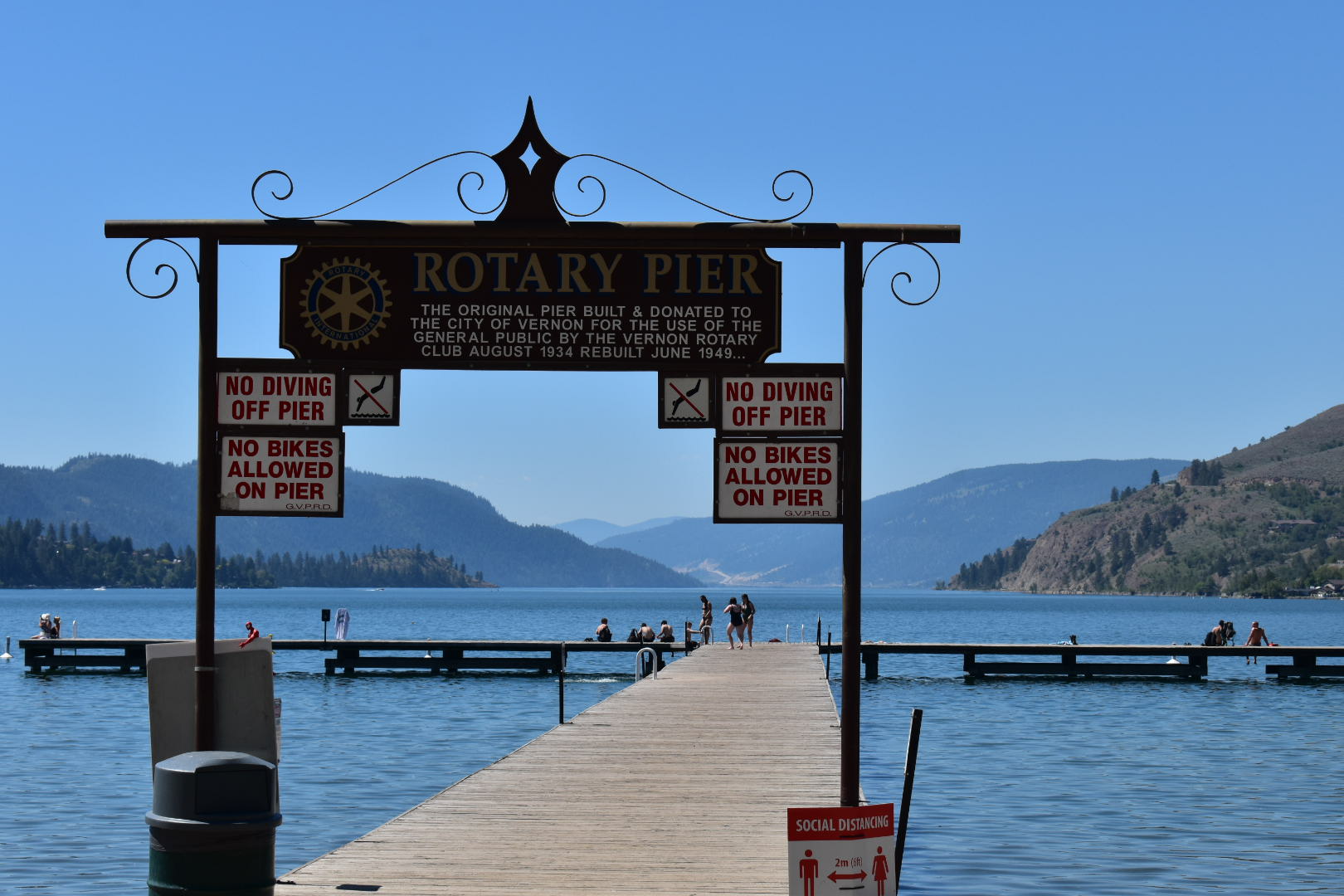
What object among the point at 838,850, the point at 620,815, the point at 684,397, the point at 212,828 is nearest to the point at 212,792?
the point at 212,828

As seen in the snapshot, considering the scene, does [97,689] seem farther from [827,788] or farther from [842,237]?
[842,237]

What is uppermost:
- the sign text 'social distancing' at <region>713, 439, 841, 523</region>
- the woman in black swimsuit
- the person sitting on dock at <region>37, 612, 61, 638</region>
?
the sign text 'social distancing' at <region>713, 439, 841, 523</region>

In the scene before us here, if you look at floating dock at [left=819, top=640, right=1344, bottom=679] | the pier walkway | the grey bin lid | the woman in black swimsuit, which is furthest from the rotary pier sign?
floating dock at [left=819, top=640, right=1344, bottom=679]

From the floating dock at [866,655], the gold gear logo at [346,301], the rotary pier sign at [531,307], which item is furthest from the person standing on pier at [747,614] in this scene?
the gold gear logo at [346,301]

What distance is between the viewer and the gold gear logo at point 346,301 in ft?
42.5

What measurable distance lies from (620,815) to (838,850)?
6.25 metres

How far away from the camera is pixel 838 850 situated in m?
10.5

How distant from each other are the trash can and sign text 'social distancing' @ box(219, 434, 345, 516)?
9.56ft

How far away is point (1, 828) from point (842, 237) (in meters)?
17.5

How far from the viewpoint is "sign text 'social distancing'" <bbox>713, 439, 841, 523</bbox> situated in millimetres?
12484

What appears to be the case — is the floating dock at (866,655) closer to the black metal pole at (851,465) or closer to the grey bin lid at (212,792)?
the black metal pole at (851,465)

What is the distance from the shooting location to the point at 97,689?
5366 centimetres

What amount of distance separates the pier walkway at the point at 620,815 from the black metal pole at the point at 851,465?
1.51 metres

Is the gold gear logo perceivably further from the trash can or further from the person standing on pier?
the person standing on pier
